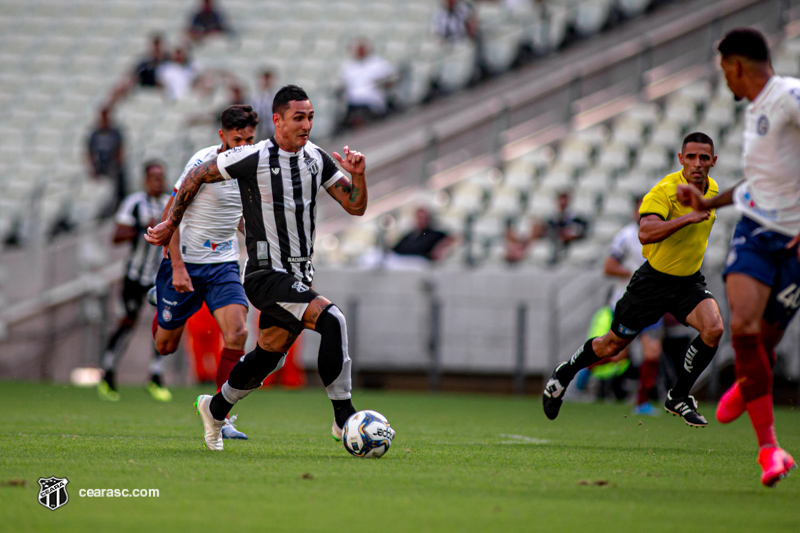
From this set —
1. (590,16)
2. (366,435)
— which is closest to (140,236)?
(366,435)

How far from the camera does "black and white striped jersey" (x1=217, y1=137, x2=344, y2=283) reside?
6.61 meters

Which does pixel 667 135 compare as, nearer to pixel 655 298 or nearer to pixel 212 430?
pixel 655 298

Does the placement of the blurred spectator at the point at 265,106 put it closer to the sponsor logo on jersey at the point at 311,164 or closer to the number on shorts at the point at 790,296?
the sponsor logo on jersey at the point at 311,164

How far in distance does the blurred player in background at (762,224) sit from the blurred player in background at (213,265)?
3.87m

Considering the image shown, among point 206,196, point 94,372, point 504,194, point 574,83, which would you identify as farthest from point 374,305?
point 206,196

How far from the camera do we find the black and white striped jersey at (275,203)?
21.7ft

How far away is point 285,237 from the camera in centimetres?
662

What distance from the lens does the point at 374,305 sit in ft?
53.2

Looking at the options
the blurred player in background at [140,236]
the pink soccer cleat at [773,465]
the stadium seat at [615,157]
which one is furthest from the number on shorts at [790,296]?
the stadium seat at [615,157]

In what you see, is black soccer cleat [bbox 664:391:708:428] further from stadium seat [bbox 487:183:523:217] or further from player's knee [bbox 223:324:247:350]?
stadium seat [bbox 487:183:523:217]

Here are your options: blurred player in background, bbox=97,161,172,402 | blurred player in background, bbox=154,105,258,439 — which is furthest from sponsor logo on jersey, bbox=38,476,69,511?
blurred player in background, bbox=97,161,172,402

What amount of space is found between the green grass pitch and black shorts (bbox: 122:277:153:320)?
90.0 inches

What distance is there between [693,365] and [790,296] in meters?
2.56

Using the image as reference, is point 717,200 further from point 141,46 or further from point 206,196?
point 141,46
